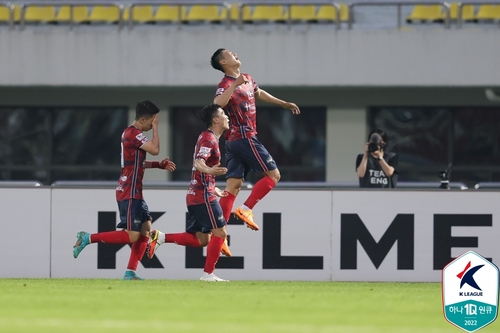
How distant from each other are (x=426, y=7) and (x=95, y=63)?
6.82 metres

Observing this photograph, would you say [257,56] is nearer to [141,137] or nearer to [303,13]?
[303,13]

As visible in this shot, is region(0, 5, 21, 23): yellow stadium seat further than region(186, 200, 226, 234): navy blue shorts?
Yes

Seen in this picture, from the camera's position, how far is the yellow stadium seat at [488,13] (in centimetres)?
2108

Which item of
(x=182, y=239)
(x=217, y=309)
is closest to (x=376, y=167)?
(x=182, y=239)

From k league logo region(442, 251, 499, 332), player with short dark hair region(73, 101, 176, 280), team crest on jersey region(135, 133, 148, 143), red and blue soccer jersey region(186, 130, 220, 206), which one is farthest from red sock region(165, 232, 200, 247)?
k league logo region(442, 251, 499, 332)

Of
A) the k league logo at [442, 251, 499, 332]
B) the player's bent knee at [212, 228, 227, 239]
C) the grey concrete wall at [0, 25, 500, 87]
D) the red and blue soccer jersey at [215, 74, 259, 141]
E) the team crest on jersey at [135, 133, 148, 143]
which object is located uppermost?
the grey concrete wall at [0, 25, 500, 87]

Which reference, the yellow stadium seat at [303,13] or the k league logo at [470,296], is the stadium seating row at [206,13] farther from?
Result: the k league logo at [470,296]

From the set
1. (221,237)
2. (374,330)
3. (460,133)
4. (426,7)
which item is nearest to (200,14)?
(426,7)

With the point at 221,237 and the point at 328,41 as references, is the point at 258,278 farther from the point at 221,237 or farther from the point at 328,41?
the point at 328,41

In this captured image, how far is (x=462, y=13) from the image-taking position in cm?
2123

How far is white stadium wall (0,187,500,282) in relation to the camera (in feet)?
40.2

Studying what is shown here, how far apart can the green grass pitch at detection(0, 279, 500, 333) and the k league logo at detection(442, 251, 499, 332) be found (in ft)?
0.33

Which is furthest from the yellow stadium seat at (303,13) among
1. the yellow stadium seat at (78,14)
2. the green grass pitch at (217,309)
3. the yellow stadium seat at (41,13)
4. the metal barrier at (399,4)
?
the green grass pitch at (217,309)

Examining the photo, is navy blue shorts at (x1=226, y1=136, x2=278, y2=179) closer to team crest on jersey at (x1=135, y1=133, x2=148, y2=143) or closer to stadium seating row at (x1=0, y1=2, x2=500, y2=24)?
team crest on jersey at (x1=135, y1=133, x2=148, y2=143)
